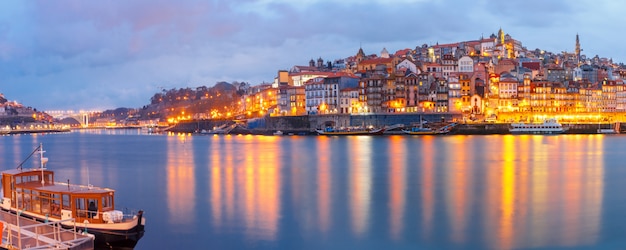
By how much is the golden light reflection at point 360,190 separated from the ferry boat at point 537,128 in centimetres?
3558

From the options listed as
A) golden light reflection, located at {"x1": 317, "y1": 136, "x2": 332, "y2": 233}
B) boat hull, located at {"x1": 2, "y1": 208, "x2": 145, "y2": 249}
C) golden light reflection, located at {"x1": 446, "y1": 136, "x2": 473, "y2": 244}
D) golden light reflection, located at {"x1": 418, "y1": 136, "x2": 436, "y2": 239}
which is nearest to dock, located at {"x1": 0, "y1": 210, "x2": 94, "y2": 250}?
boat hull, located at {"x1": 2, "y1": 208, "x2": 145, "y2": 249}

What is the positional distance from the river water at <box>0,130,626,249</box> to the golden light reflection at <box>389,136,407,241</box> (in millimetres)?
67

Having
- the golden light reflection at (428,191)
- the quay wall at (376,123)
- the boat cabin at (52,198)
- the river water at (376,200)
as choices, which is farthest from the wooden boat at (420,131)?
the boat cabin at (52,198)

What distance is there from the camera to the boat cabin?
13562mm

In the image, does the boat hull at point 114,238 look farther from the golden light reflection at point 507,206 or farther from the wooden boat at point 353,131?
the wooden boat at point 353,131

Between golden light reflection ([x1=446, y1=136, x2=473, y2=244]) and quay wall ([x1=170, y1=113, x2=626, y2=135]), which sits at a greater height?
quay wall ([x1=170, y1=113, x2=626, y2=135])

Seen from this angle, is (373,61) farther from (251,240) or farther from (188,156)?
(251,240)

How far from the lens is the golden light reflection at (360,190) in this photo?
55.3 feet

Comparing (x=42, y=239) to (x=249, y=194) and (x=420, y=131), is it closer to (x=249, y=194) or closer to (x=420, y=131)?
(x=249, y=194)

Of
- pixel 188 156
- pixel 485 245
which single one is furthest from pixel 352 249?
pixel 188 156

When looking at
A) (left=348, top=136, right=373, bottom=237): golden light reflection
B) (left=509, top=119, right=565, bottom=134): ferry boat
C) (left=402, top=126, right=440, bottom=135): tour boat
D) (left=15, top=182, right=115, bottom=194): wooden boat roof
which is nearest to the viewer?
(left=15, top=182, right=115, bottom=194): wooden boat roof

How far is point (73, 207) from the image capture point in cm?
1355

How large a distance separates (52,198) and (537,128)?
67155mm

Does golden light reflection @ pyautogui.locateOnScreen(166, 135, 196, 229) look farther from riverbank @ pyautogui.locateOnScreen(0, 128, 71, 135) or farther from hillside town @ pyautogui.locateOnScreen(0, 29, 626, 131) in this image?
riverbank @ pyautogui.locateOnScreen(0, 128, 71, 135)
